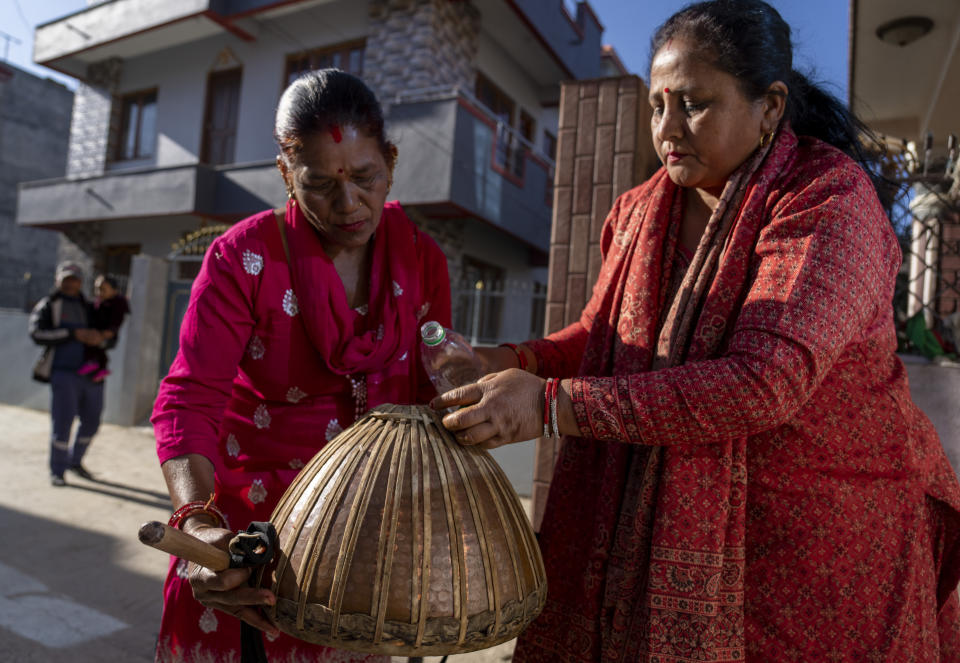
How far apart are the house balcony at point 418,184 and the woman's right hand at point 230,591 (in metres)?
8.30

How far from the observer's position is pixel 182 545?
98 centimetres

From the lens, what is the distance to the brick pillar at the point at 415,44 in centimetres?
972

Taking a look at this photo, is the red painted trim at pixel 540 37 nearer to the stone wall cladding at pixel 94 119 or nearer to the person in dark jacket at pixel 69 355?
the person in dark jacket at pixel 69 355

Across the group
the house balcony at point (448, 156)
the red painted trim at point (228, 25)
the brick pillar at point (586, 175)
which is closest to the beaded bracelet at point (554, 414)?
the brick pillar at point (586, 175)

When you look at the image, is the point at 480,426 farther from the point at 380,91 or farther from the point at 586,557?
the point at 380,91

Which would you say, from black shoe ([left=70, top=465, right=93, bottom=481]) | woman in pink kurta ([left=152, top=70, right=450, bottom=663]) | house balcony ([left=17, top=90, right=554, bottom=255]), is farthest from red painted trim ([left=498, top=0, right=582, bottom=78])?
woman in pink kurta ([left=152, top=70, right=450, bottom=663])

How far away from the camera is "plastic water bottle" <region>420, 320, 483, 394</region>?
167 cm

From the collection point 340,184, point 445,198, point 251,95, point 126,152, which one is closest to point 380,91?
point 445,198

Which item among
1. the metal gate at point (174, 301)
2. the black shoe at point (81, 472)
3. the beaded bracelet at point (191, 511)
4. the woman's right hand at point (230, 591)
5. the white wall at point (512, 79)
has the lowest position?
the black shoe at point (81, 472)

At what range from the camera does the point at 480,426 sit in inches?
48.7

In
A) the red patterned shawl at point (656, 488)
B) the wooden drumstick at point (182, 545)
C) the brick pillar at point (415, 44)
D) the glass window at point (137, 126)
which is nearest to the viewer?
the wooden drumstick at point (182, 545)

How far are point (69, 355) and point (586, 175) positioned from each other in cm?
540

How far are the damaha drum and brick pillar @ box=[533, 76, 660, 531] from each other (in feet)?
6.96

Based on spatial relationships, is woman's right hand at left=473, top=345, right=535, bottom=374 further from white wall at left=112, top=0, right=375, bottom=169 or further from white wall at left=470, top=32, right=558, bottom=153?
white wall at left=470, top=32, right=558, bottom=153
